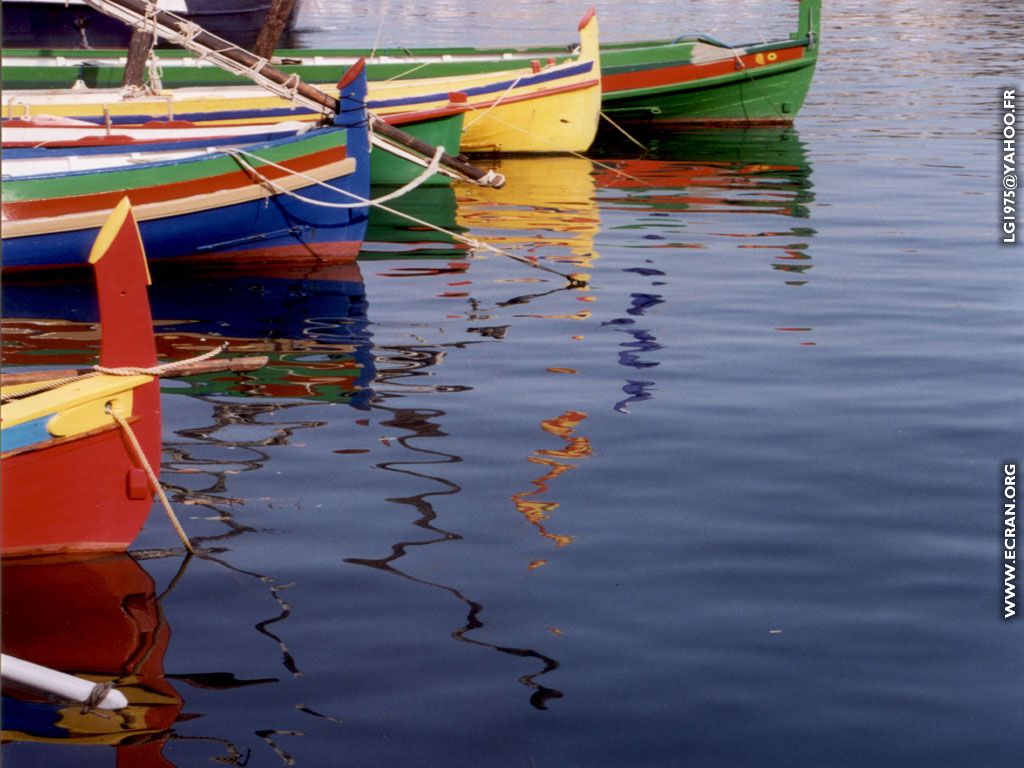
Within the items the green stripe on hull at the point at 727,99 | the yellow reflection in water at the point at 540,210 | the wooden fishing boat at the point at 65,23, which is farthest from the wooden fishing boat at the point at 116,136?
the wooden fishing boat at the point at 65,23

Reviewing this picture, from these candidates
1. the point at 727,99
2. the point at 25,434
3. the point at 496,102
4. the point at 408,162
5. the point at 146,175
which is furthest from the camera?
the point at 727,99

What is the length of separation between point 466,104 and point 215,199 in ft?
19.9

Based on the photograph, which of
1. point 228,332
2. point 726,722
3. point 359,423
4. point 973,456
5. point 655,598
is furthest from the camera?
point 228,332

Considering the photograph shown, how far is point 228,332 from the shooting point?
10797 millimetres

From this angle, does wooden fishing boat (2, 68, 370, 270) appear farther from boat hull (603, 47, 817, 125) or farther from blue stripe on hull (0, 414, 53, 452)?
boat hull (603, 47, 817, 125)

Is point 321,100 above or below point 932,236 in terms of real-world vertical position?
above

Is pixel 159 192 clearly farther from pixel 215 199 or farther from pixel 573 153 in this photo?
pixel 573 153

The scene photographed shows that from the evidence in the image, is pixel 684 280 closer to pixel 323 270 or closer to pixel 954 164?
pixel 323 270

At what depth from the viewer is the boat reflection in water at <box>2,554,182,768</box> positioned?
492 cm

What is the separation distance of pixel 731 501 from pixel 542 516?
92cm

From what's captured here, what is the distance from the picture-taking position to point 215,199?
1230 cm

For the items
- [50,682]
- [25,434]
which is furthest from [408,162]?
[50,682]

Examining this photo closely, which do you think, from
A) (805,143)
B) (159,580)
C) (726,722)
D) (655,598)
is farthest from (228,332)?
(805,143)

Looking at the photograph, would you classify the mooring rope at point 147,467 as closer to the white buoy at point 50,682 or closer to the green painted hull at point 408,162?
the white buoy at point 50,682
